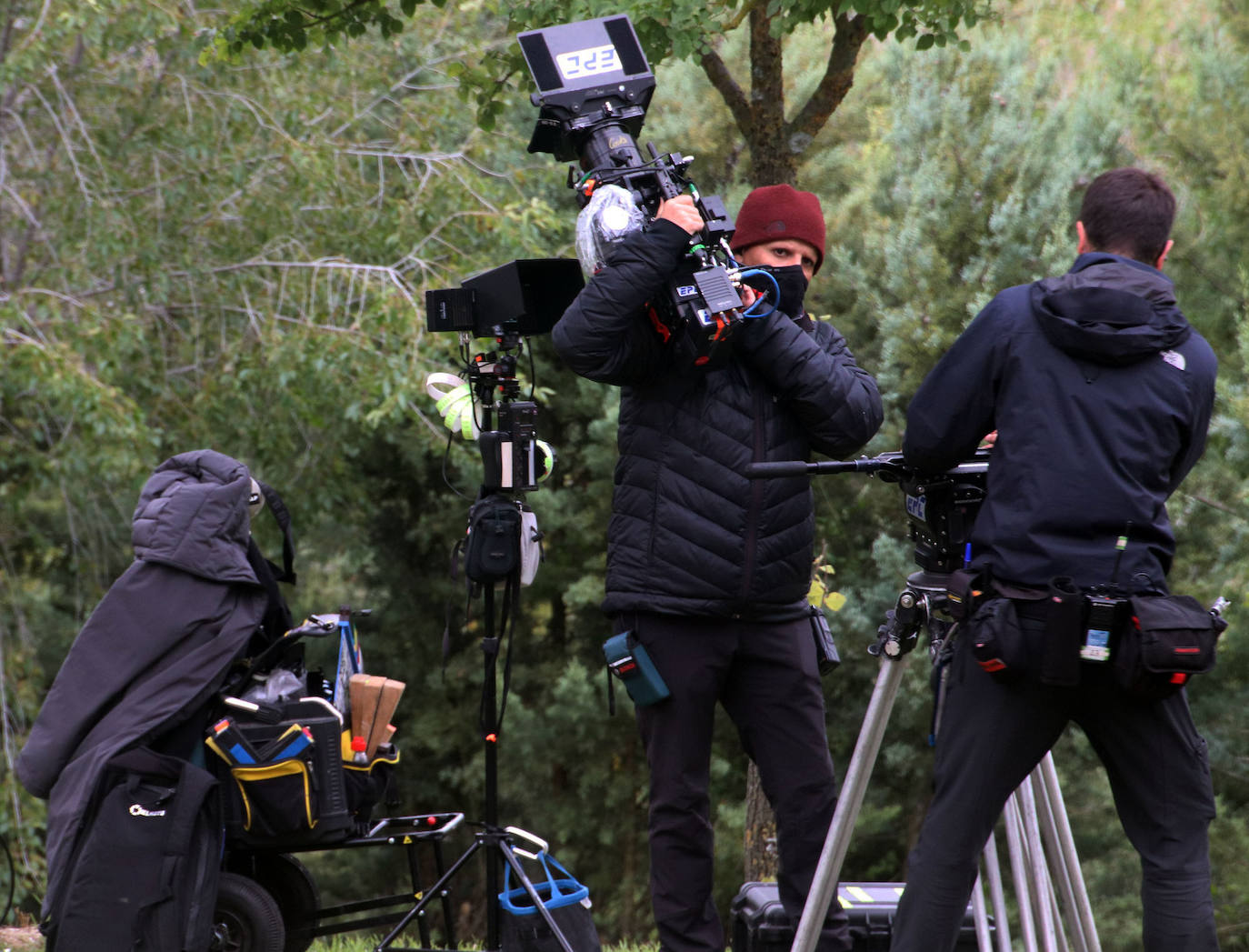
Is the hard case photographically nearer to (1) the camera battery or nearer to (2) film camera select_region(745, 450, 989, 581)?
(2) film camera select_region(745, 450, 989, 581)

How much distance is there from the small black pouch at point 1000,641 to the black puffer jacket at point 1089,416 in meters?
0.08

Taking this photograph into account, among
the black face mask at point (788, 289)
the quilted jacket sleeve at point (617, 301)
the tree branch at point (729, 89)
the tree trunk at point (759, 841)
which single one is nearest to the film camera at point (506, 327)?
the quilted jacket sleeve at point (617, 301)

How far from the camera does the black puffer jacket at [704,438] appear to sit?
2887 millimetres

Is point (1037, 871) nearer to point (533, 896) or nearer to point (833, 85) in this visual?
point (533, 896)

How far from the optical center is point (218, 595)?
3.55 m

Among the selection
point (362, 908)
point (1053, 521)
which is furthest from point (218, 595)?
point (1053, 521)

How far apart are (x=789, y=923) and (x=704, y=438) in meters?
1.15

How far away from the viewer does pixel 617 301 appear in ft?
9.37

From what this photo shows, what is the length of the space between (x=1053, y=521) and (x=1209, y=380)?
40 centimetres

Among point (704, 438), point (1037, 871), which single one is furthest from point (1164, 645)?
point (704, 438)

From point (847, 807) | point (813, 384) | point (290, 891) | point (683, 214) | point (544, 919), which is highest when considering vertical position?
point (683, 214)

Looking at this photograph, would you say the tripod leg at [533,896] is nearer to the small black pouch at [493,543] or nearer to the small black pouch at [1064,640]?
the small black pouch at [493,543]

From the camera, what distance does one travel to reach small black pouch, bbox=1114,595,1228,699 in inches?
87.7

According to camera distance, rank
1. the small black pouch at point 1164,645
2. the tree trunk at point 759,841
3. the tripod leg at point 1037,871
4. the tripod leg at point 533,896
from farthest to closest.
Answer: the tree trunk at point 759,841 < the tripod leg at point 533,896 < the tripod leg at point 1037,871 < the small black pouch at point 1164,645
